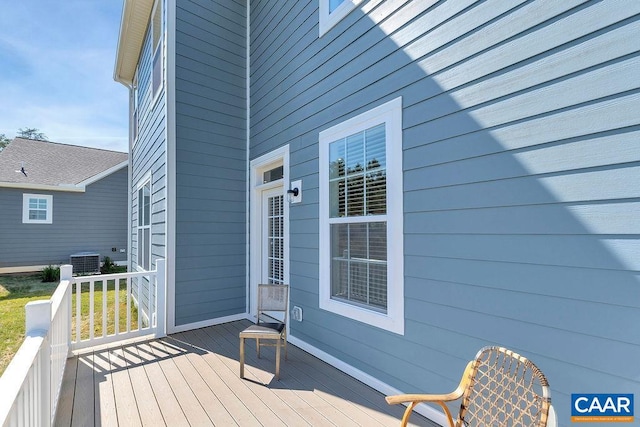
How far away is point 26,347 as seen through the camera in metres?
1.51

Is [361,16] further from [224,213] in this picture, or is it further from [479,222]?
[224,213]

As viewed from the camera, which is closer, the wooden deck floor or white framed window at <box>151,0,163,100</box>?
the wooden deck floor

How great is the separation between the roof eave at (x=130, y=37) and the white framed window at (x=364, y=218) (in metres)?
5.04

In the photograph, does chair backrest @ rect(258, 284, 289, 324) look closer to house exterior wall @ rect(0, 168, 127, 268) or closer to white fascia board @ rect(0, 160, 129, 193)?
house exterior wall @ rect(0, 168, 127, 268)

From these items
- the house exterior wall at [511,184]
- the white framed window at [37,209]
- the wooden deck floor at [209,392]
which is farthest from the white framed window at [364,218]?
the white framed window at [37,209]

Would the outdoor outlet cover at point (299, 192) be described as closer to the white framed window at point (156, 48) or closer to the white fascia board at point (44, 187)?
the white framed window at point (156, 48)

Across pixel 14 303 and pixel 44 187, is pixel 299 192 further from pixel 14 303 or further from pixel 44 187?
pixel 44 187

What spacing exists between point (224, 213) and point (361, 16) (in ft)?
10.2

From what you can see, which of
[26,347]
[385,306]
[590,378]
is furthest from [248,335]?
[590,378]

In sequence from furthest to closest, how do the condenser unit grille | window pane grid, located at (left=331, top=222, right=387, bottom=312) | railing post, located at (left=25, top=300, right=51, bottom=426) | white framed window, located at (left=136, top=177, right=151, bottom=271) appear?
the condenser unit grille → white framed window, located at (left=136, top=177, right=151, bottom=271) → window pane grid, located at (left=331, top=222, right=387, bottom=312) → railing post, located at (left=25, top=300, right=51, bottom=426)

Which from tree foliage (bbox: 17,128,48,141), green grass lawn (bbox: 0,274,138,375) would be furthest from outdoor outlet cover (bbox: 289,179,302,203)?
tree foliage (bbox: 17,128,48,141)

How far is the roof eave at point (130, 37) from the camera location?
562cm

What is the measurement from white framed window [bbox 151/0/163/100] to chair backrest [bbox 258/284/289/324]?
11.7 feet

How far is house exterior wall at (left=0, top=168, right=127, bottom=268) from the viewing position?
393 inches
